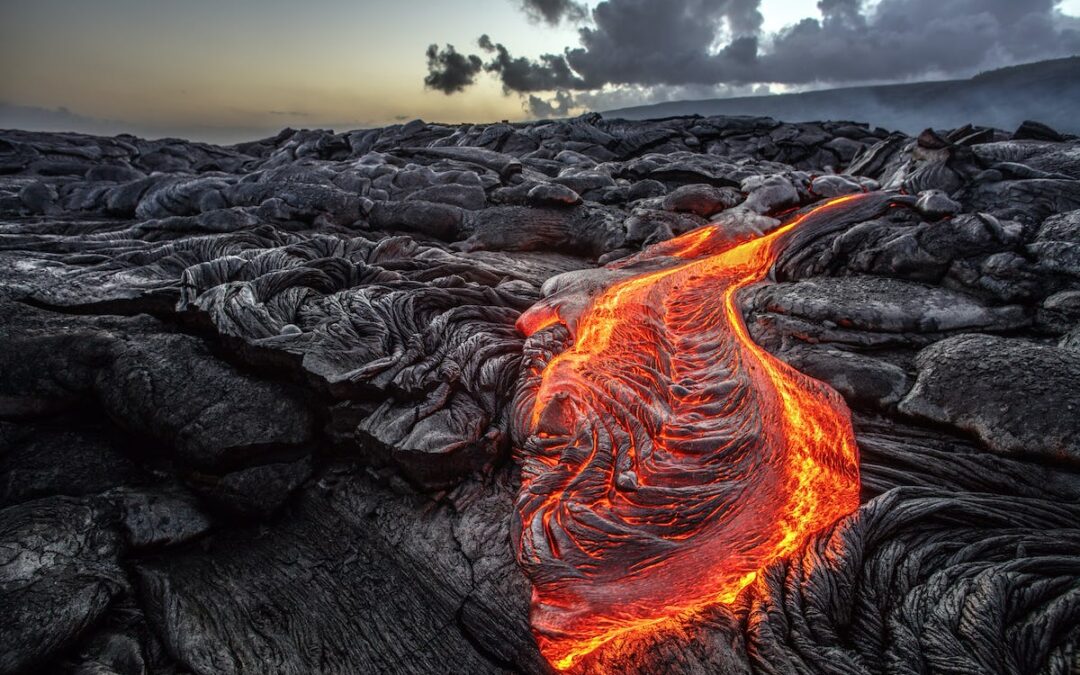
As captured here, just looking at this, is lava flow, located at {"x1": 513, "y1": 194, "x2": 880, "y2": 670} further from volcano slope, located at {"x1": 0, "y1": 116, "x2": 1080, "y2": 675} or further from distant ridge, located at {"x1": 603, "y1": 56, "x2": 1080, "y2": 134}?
distant ridge, located at {"x1": 603, "y1": 56, "x2": 1080, "y2": 134}

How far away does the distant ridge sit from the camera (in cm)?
3641

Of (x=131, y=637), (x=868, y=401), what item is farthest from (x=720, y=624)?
(x=131, y=637)

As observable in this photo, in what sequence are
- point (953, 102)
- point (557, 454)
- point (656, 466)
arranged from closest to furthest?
point (656, 466)
point (557, 454)
point (953, 102)

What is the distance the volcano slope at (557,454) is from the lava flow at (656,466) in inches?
1.3

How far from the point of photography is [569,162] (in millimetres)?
19297

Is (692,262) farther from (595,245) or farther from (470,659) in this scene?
(470,659)

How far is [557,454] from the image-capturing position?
5586mm

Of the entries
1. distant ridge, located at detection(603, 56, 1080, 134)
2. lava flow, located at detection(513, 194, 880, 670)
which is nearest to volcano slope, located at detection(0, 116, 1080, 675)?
lava flow, located at detection(513, 194, 880, 670)

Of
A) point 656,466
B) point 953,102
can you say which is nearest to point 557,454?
point 656,466

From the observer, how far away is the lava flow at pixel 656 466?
4.40 metres

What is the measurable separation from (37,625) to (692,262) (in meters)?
9.97

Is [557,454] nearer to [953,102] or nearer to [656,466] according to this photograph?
[656,466]

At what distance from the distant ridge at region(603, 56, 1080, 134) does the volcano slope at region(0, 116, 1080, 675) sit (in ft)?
93.5

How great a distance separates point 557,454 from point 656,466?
1.09m
